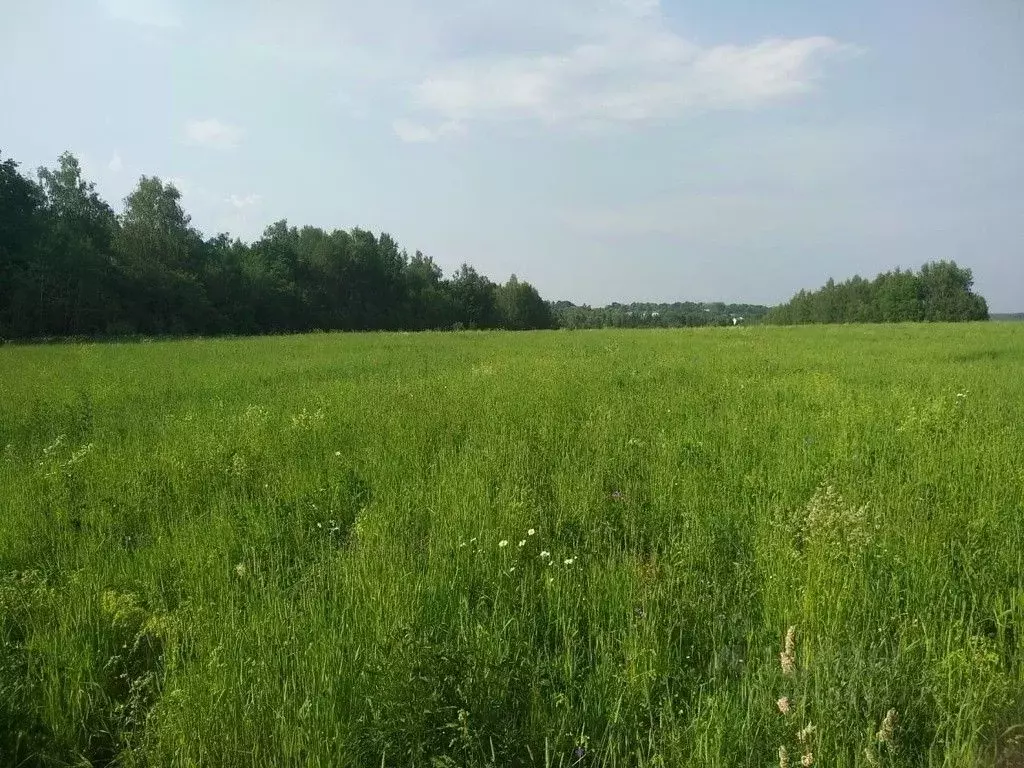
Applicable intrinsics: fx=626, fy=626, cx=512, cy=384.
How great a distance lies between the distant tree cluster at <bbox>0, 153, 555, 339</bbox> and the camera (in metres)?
36.1

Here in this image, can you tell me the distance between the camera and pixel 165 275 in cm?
4409

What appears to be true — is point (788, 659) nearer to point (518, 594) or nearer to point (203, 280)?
point (518, 594)

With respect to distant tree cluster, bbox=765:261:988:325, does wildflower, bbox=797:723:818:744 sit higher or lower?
lower

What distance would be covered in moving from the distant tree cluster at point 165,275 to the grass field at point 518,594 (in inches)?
1434

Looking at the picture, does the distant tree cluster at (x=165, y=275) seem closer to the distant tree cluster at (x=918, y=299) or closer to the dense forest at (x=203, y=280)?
the dense forest at (x=203, y=280)

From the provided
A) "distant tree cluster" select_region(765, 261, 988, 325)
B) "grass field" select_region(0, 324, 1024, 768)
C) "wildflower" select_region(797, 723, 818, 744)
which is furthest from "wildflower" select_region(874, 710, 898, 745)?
"distant tree cluster" select_region(765, 261, 988, 325)

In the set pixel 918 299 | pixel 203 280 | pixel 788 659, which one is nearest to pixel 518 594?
pixel 788 659

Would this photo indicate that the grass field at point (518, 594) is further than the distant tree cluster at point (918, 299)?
No

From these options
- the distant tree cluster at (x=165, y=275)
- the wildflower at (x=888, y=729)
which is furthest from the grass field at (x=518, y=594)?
the distant tree cluster at (x=165, y=275)

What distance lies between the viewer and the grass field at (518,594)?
2.32 metres

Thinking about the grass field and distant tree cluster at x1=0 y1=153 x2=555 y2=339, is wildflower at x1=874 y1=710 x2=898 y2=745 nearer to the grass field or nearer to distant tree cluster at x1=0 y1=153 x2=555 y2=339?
the grass field

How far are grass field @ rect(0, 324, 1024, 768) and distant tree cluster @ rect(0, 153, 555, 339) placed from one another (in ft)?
120

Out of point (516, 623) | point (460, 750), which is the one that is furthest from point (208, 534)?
point (460, 750)

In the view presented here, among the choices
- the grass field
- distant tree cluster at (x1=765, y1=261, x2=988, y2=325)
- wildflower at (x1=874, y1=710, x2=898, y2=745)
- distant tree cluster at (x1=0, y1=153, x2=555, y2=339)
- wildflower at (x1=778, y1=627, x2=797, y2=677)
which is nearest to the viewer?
wildflower at (x1=874, y1=710, x2=898, y2=745)
